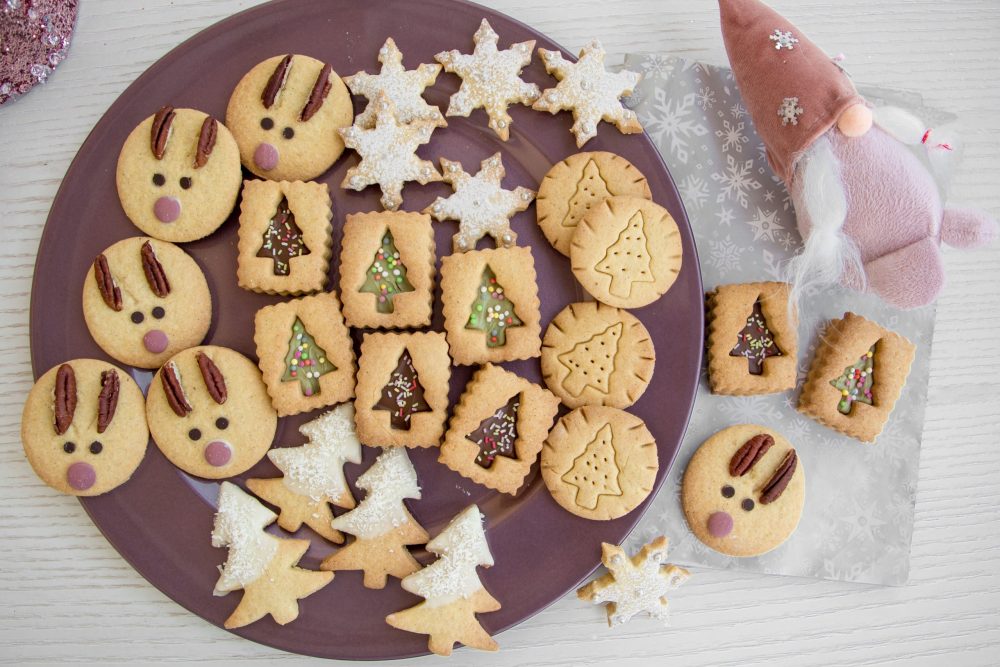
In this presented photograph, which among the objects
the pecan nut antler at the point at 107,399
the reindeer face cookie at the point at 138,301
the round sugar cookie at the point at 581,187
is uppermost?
the round sugar cookie at the point at 581,187

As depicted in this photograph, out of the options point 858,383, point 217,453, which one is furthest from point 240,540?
point 858,383

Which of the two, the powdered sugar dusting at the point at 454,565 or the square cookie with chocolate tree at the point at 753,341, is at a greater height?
the square cookie with chocolate tree at the point at 753,341

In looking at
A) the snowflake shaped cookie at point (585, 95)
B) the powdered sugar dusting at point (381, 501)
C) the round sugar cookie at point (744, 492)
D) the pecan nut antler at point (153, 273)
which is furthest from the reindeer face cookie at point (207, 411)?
the round sugar cookie at point (744, 492)

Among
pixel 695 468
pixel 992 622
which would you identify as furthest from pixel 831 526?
pixel 992 622

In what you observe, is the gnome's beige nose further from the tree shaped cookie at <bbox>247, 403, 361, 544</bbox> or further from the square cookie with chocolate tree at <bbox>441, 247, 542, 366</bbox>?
the tree shaped cookie at <bbox>247, 403, 361, 544</bbox>

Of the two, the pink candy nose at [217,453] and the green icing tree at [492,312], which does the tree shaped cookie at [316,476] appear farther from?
the green icing tree at [492,312]

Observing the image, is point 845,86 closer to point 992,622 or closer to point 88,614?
point 992,622
